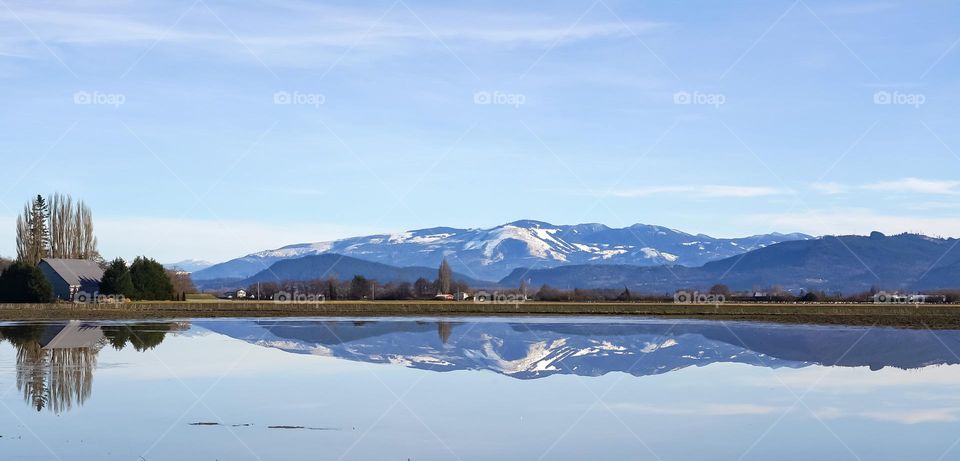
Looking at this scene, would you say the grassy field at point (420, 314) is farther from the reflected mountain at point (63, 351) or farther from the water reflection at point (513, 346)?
the reflected mountain at point (63, 351)

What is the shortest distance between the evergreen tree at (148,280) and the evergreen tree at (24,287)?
8.71 metres

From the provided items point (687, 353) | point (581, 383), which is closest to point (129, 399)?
point (581, 383)

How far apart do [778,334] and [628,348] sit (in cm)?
1537

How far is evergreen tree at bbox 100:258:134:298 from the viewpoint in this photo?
90938mm

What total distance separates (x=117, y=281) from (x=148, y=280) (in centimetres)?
398

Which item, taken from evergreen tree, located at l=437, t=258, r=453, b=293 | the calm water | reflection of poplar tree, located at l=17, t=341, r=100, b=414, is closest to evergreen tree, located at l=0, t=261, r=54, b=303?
the calm water

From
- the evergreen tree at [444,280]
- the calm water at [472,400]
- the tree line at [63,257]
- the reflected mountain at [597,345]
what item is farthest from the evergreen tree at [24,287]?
the evergreen tree at [444,280]

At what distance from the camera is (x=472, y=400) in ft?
78.8

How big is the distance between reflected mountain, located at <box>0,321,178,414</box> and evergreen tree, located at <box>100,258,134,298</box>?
2933 cm

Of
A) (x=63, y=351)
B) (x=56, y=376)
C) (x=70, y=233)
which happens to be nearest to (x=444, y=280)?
(x=70, y=233)

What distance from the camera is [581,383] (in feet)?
91.8

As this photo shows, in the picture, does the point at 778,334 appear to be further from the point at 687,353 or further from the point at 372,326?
the point at 372,326

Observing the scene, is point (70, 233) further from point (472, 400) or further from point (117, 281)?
point (472, 400)

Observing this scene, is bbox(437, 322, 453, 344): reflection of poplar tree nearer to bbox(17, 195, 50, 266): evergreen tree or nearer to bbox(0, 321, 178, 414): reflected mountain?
bbox(0, 321, 178, 414): reflected mountain
